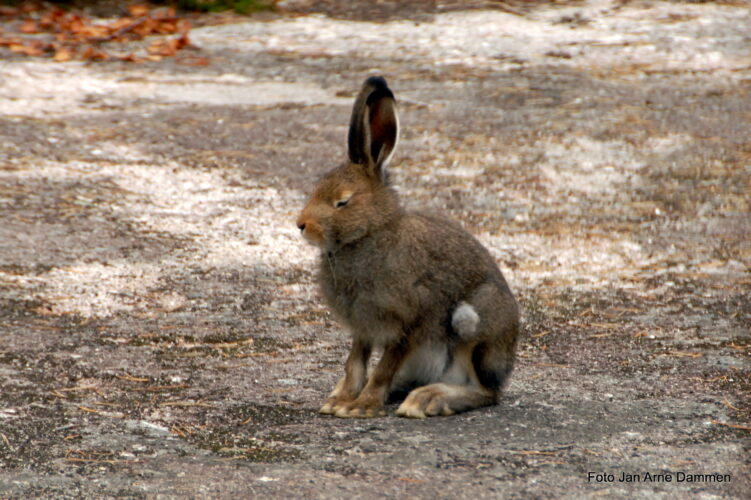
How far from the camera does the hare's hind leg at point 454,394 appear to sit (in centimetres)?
460

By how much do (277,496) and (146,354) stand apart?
6.32 ft

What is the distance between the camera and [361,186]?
15.0 feet

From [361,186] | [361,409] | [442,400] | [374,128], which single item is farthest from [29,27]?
[442,400]

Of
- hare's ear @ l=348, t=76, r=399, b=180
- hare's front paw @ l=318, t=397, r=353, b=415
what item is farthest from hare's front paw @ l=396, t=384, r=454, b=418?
hare's ear @ l=348, t=76, r=399, b=180

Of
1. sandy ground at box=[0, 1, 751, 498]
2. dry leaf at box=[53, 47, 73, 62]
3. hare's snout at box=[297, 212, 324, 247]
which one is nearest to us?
sandy ground at box=[0, 1, 751, 498]

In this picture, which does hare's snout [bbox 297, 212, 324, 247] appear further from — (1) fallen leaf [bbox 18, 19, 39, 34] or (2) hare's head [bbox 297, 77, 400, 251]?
(1) fallen leaf [bbox 18, 19, 39, 34]

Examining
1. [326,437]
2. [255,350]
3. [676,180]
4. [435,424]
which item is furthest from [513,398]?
[676,180]

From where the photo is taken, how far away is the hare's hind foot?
4594mm

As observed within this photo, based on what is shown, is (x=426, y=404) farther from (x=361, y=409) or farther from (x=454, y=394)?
(x=361, y=409)

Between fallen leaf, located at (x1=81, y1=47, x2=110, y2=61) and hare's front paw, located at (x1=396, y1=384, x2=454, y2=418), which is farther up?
fallen leaf, located at (x1=81, y1=47, x2=110, y2=61)

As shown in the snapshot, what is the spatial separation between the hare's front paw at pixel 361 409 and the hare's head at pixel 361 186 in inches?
26.9

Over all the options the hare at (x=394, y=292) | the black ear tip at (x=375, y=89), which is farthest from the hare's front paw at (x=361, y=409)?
→ the black ear tip at (x=375, y=89)

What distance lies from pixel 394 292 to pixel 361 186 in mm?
478

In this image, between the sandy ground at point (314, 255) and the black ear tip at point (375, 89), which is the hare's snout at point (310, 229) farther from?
the sandy ground at point (314, 255)
